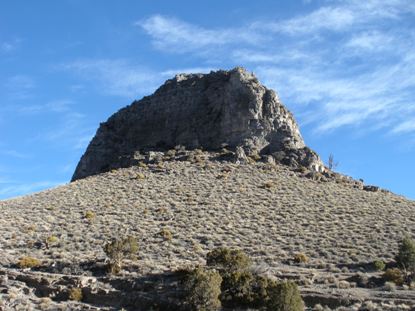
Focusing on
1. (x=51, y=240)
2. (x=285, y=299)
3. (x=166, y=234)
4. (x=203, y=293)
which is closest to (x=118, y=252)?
(x=203, y=293)

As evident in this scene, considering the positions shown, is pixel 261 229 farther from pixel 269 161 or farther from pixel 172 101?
pixel 172 101

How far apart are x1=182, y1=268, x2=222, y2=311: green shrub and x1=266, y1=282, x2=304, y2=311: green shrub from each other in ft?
8.24

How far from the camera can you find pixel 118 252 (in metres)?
31.5

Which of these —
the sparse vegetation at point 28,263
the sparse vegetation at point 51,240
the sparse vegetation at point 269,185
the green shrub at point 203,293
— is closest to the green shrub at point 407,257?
the green shrub at point 203,293

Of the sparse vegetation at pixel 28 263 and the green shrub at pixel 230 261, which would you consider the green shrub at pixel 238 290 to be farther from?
the sparse vegetation at pixel 28 263

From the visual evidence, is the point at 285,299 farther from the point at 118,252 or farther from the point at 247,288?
the point at 118,252

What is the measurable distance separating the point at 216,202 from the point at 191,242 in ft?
34.1

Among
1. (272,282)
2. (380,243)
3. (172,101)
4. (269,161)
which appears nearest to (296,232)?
(380,243)

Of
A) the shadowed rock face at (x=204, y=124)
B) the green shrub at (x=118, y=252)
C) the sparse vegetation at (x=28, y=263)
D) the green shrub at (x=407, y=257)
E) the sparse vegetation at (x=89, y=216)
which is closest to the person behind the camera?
the green shrub at (x=407, y=257)

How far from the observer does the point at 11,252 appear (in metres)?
35.2

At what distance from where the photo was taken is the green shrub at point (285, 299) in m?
23.8

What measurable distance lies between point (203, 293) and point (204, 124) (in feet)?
133

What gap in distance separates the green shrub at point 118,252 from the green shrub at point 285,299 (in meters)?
9.43

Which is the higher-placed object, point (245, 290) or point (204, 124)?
point (204, 124)
